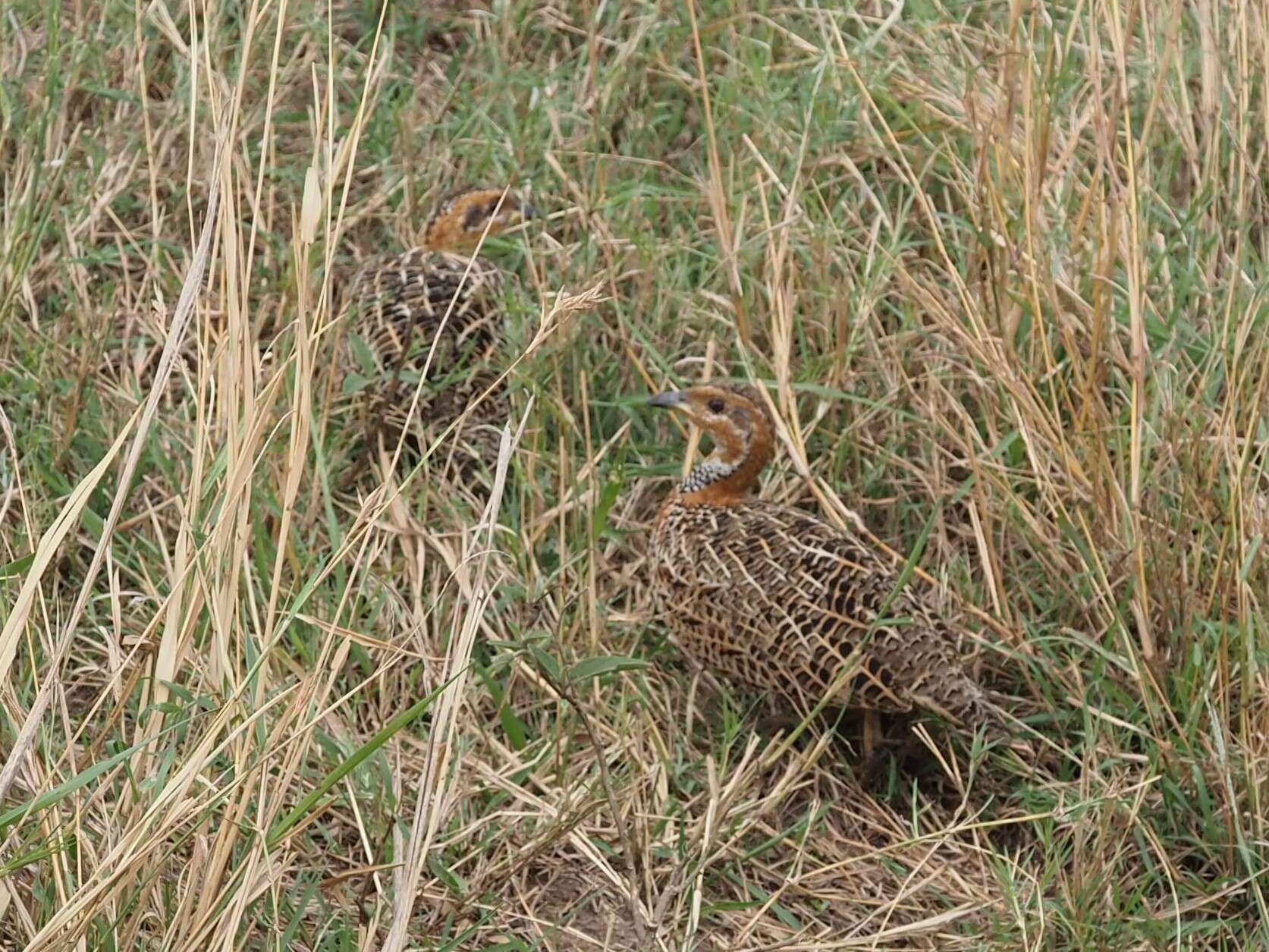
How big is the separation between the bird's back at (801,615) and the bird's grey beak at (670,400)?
0.94ft

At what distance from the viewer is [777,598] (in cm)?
388

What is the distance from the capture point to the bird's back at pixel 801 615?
3.74 m

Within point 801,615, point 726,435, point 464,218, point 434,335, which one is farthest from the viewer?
point 464,218

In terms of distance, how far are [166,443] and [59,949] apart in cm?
189

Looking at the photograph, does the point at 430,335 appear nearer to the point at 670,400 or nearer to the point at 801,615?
the point at 670,400

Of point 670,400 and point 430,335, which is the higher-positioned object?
point 670,400

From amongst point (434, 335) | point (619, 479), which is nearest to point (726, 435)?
point (619, 479)

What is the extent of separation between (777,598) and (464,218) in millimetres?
1609

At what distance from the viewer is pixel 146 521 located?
163 inches

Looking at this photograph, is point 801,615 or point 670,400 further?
point 670,400

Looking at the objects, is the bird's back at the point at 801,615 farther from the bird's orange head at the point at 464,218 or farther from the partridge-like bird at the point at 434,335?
the bird's orange head at the point at 464,218

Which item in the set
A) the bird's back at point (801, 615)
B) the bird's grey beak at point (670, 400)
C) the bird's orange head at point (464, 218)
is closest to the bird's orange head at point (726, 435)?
the bird's grey beak at point (670, 400)

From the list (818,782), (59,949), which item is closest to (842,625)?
(818,782)

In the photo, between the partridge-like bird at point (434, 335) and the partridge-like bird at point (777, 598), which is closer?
the partridge-like bird at point (777, 598)
